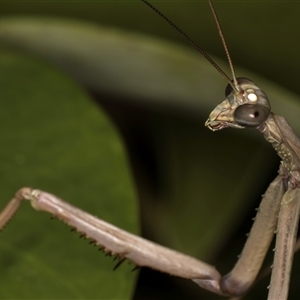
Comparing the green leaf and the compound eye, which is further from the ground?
the compound eye

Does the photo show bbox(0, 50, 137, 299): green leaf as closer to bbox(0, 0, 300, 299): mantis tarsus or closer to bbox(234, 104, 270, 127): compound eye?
bbox(0, 0, 300, 299): mantis tarsus

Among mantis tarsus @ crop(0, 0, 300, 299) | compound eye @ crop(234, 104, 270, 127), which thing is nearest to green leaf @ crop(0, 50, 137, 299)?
mantis tarsus @ crop(0, 0, 300, 299)

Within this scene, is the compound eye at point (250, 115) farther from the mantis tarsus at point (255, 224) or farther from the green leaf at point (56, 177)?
the green leaf at point (56, 177)

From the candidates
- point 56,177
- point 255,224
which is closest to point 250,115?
point 255,224

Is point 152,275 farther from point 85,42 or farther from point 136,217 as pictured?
point 85,42

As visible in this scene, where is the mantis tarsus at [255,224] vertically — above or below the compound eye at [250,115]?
below

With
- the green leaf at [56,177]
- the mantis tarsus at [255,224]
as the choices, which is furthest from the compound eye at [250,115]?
the green leaf at [56,177]

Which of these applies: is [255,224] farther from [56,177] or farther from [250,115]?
[56,177]
